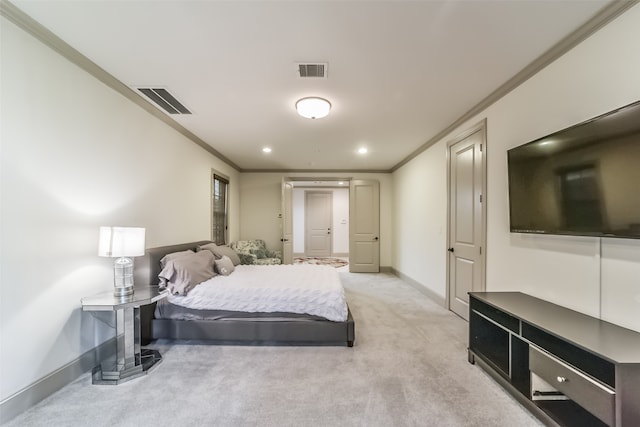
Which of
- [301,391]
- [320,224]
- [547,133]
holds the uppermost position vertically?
[547,133]

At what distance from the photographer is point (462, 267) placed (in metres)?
3.60

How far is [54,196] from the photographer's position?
80.5 inches

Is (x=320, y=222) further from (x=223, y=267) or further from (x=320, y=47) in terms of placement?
(x=320, y=47)

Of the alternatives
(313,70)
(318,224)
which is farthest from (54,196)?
(318,224)

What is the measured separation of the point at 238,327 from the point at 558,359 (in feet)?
8.56

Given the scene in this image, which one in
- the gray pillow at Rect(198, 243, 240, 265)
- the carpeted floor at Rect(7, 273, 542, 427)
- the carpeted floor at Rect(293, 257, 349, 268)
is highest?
the gray pillow at Rect(198, 243, 240, 265)

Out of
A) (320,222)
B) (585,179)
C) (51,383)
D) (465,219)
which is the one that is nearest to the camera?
(585,179)

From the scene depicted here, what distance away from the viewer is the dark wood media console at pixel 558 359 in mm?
1312

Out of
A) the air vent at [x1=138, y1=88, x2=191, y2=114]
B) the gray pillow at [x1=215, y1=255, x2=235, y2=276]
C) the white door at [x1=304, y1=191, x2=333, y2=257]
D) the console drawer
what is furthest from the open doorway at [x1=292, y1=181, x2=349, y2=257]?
the console drawer

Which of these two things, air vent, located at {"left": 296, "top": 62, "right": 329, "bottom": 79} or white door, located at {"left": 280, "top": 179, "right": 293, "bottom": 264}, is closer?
air vent, located at {"left": 296, "top": 62, "right": 329, "bottom": 79}

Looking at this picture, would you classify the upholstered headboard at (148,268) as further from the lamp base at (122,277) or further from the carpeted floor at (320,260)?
the carpeted floor at (320,260)

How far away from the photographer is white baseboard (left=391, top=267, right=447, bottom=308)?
13.7 feet

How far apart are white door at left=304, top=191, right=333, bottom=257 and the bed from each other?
7.10m

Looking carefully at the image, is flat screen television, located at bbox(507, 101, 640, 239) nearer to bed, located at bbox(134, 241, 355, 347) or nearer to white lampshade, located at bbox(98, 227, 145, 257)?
bed, located at bbox(134, 241, 355, 347)
